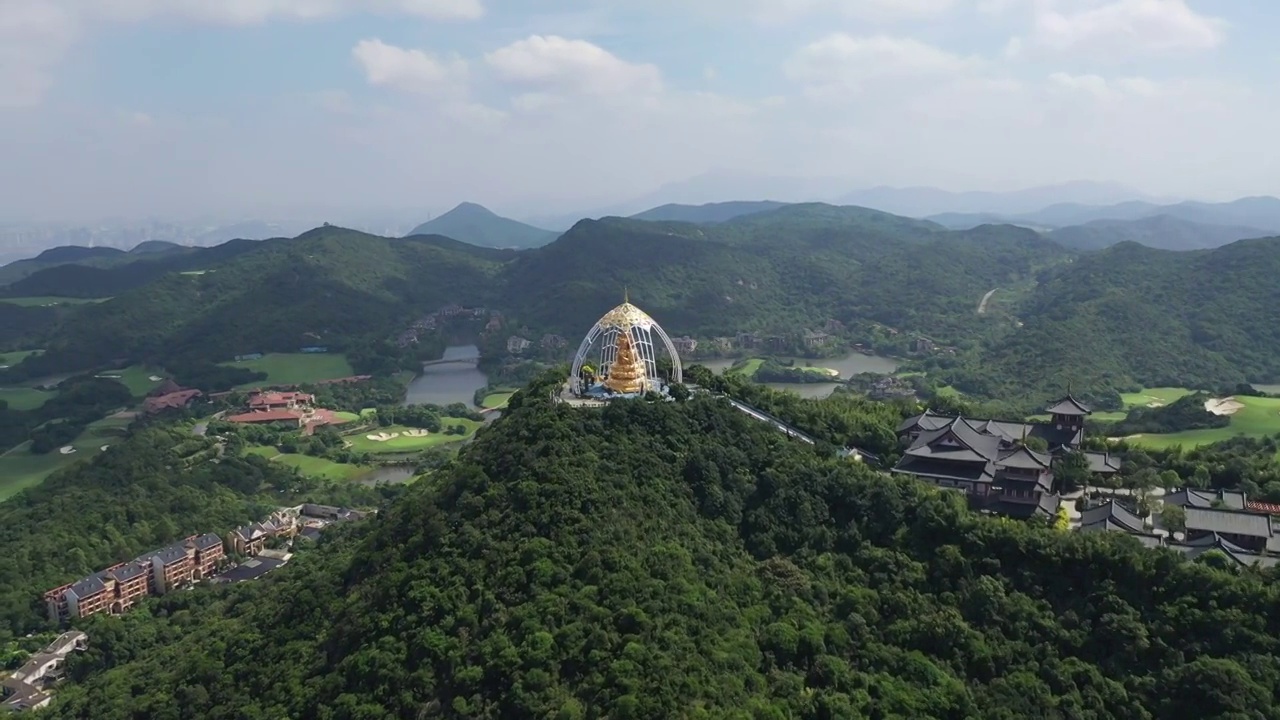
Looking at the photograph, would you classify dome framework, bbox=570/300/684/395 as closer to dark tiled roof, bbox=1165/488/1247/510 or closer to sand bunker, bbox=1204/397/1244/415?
dark tiled roof, bbox=1165/488/1247/510

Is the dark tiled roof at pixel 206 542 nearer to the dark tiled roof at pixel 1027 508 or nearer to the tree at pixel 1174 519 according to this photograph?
the dark tiled roof at pixel 1027 508

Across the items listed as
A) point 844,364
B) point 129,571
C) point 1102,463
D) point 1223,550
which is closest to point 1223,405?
point 1102,463

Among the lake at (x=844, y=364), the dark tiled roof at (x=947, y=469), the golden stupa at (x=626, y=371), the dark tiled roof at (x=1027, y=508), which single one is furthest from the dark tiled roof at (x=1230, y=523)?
the lake at (x=844, y=364)

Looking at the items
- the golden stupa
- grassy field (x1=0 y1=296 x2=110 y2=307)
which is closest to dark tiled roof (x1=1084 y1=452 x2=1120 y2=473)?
the golden stupa

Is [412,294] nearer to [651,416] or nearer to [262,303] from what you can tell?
[262,303]

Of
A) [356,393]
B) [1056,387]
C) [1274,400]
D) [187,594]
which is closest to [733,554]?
[187,594]
